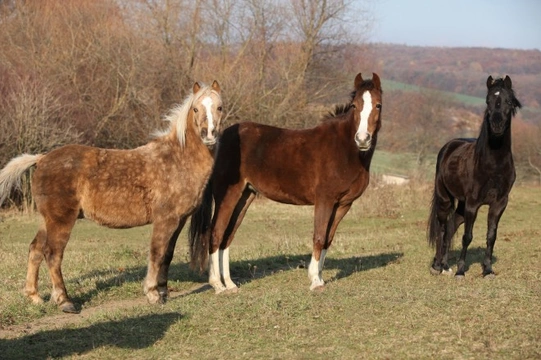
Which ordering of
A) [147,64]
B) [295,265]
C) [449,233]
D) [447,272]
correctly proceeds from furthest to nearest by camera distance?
[147,64] → [295,265] → [449,233] → [447,272]

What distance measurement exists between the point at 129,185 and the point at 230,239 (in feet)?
6.63

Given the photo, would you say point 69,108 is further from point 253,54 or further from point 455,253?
point 455,253

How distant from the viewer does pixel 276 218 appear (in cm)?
2266

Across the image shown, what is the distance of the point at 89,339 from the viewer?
7.09 m

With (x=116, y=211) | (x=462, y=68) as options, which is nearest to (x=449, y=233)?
(x=116, y=211)

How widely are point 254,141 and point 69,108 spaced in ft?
61.5

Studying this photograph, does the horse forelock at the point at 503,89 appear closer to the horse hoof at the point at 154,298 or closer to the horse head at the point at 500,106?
the horse head at the point at 500,106

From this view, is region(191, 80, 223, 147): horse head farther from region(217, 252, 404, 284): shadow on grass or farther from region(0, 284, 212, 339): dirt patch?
region(217, 252, 404, 284): shadow on grass

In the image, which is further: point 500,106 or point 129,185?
point 500,106

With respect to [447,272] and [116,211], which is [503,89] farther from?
[116,211]

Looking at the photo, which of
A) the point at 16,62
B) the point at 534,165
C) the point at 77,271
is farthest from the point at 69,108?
the point at 534,165

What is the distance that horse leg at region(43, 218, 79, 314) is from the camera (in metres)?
8.59

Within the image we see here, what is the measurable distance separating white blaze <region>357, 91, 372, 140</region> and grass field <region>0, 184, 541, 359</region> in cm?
189

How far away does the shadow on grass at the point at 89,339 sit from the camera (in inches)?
265
